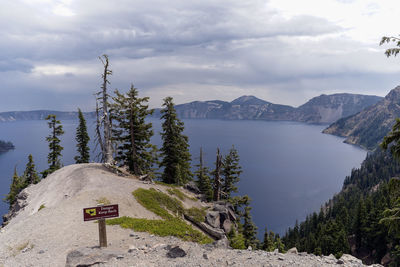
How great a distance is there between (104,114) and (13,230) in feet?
49.2

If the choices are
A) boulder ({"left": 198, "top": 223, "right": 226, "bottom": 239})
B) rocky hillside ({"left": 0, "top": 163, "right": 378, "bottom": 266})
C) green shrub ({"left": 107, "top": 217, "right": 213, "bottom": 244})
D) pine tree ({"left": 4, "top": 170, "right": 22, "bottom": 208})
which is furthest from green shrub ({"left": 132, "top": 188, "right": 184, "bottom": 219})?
pine tree ({"left": 4, "top": 170, "right": 22, "bottom": 208})

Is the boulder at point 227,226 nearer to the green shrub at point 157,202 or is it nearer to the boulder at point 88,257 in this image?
the green shrub at point 157,202

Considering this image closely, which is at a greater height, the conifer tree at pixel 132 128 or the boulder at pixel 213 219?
the conifer tree at pixel 132 128

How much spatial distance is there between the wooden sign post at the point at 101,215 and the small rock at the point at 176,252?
3.76 meters

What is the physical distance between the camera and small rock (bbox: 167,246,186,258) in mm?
11086

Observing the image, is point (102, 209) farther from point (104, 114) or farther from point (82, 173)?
point (104, 114)

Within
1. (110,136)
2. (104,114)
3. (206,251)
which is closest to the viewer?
(206,251)

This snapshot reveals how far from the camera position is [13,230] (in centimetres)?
1634

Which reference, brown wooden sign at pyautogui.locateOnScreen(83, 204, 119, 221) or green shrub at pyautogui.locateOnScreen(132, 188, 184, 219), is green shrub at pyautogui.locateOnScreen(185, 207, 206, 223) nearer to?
green shrub at pyautogui.locateOnScreen(132, 188, 184, 219)

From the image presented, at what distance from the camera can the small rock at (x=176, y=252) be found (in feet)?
36.4

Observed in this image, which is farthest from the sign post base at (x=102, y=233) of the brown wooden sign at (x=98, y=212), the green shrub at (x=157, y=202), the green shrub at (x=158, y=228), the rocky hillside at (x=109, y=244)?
the green shrub at (x=157, y=202)

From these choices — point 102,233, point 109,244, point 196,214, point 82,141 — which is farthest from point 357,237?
point 102,233

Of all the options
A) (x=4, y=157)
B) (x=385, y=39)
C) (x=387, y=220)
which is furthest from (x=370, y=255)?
(x=4, y=157)

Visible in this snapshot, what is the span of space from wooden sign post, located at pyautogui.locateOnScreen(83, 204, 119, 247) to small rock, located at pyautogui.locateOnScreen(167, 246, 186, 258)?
3765 mm
